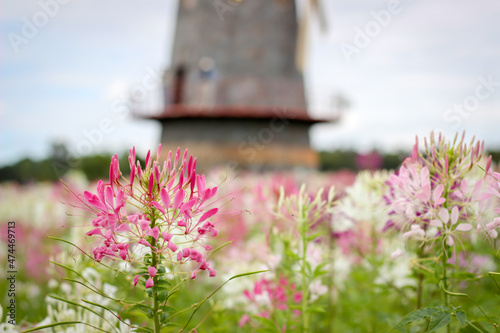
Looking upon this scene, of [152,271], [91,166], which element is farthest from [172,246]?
[91,166]

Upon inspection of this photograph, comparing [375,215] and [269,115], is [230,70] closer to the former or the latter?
[269,115]

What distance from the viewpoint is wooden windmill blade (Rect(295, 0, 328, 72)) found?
11.6 meters

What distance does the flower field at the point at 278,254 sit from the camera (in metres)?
1.27

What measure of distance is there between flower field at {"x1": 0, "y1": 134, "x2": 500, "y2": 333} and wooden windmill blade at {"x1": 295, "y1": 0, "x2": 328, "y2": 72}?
26.7ft

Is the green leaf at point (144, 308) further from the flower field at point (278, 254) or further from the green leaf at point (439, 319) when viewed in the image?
the green leaf at point (439, 319)

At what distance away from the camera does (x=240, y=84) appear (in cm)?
1148

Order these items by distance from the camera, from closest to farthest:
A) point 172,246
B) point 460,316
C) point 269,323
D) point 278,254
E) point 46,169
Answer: point 172,246, point 460,316, point 269,323, point 278,254, point 46,169

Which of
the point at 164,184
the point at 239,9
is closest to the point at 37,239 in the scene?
the point at 164,184

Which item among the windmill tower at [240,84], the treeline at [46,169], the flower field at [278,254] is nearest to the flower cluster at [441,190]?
the flower field at [278,254]

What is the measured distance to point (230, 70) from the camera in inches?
452

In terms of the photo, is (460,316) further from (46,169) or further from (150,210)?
(46,169)

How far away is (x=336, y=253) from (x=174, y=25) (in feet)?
35.4

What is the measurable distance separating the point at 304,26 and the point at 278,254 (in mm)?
9872

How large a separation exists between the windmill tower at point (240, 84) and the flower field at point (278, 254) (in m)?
7.08
